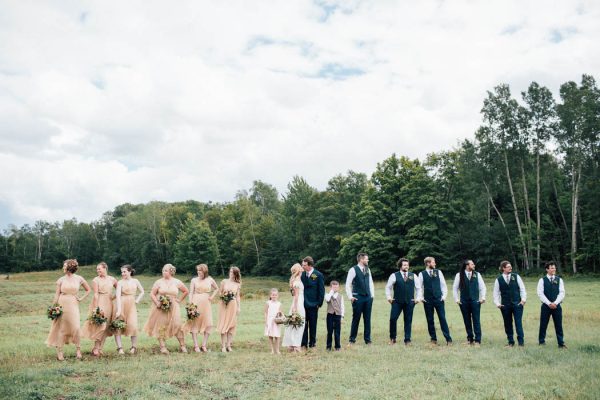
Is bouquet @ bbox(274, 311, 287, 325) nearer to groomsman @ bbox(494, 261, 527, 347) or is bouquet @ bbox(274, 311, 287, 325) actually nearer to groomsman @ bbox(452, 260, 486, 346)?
groomsman @ bbox(452, 260, 486, 346)

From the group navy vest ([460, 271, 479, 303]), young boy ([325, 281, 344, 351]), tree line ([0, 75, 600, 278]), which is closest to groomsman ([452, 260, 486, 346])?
navy vest ([460, 271, 479, 303])

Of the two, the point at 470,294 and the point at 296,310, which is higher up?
the point at 470,294

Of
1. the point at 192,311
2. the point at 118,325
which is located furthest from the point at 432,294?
the point at 118,325

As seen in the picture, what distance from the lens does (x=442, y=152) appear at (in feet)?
196

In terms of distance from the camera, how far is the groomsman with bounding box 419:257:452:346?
14081 mm

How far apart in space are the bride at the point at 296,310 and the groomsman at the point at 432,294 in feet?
11.6

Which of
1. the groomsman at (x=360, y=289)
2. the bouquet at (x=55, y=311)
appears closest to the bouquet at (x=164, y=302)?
the bouquet at (x=55, y=311)

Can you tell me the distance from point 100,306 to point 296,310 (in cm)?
493

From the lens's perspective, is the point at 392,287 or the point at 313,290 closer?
the point at 313,290

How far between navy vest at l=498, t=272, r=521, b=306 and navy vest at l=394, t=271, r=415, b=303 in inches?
95.6

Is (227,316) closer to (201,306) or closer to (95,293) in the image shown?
(201,306)

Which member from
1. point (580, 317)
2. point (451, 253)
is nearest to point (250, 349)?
point (580, 317)

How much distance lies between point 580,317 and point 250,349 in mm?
13346

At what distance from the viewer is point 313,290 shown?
44.4 feet
